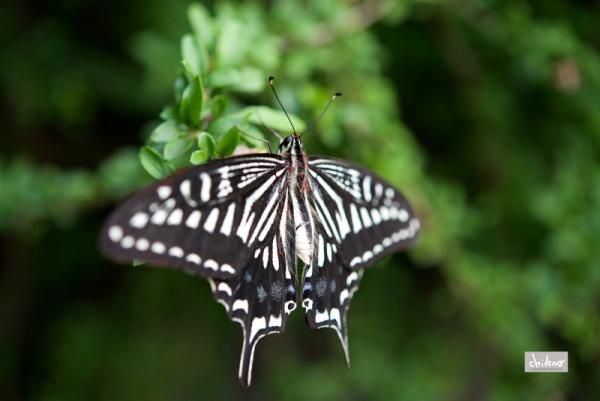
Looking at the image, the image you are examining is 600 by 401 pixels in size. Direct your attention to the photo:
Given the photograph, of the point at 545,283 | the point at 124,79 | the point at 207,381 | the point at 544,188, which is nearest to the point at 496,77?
the point at 544,188

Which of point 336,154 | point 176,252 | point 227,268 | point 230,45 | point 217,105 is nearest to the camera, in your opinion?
point 176,252

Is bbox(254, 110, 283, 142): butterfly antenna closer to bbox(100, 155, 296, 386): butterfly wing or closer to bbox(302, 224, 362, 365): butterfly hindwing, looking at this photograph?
bbox(100, 155, 296, 386): butterfly wing

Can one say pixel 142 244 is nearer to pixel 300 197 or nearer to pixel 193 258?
pixel 193 258

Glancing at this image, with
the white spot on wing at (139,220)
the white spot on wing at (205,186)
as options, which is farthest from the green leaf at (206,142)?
the white spot on wing at (139,220)

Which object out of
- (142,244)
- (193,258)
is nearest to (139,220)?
(142,244)

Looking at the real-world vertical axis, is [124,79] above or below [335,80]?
above

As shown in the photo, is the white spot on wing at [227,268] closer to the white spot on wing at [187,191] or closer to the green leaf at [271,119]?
the white spot on wing at [187,191]

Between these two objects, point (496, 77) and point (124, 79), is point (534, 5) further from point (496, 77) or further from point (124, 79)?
point (124, 79)
